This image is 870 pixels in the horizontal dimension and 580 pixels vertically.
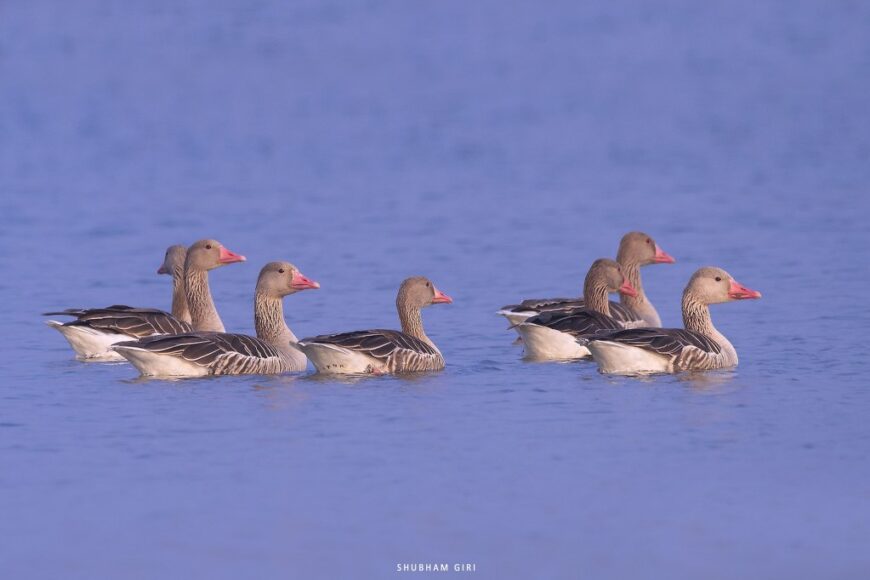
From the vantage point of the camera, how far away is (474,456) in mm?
10188

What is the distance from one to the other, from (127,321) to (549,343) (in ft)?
11.3

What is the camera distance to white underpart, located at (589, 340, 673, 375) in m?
12.8

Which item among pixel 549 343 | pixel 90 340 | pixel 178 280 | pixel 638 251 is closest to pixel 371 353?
pixel 549 343

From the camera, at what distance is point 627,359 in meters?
12.9

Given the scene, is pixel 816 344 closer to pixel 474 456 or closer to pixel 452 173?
pixel 474 456

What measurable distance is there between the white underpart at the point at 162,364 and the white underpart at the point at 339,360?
31.9 inches

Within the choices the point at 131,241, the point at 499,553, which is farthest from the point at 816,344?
the point at 131,241

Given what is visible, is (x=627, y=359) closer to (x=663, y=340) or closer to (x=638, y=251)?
(x=663, y=340)

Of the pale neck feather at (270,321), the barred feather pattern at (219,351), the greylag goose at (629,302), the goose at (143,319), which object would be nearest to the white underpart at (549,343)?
the greylag goose at (629,302)

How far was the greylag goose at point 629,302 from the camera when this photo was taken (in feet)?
50.7

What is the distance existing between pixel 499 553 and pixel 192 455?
2.60 m

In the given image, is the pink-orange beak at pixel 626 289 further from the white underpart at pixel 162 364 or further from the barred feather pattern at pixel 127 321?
the white underpart at pixel 162 364

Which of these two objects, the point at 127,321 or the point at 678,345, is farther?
the point at 127,321

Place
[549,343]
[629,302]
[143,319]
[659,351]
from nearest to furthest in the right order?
1. [659,351]
2. [549,343]
3. [143,319]
4. [629,302]
